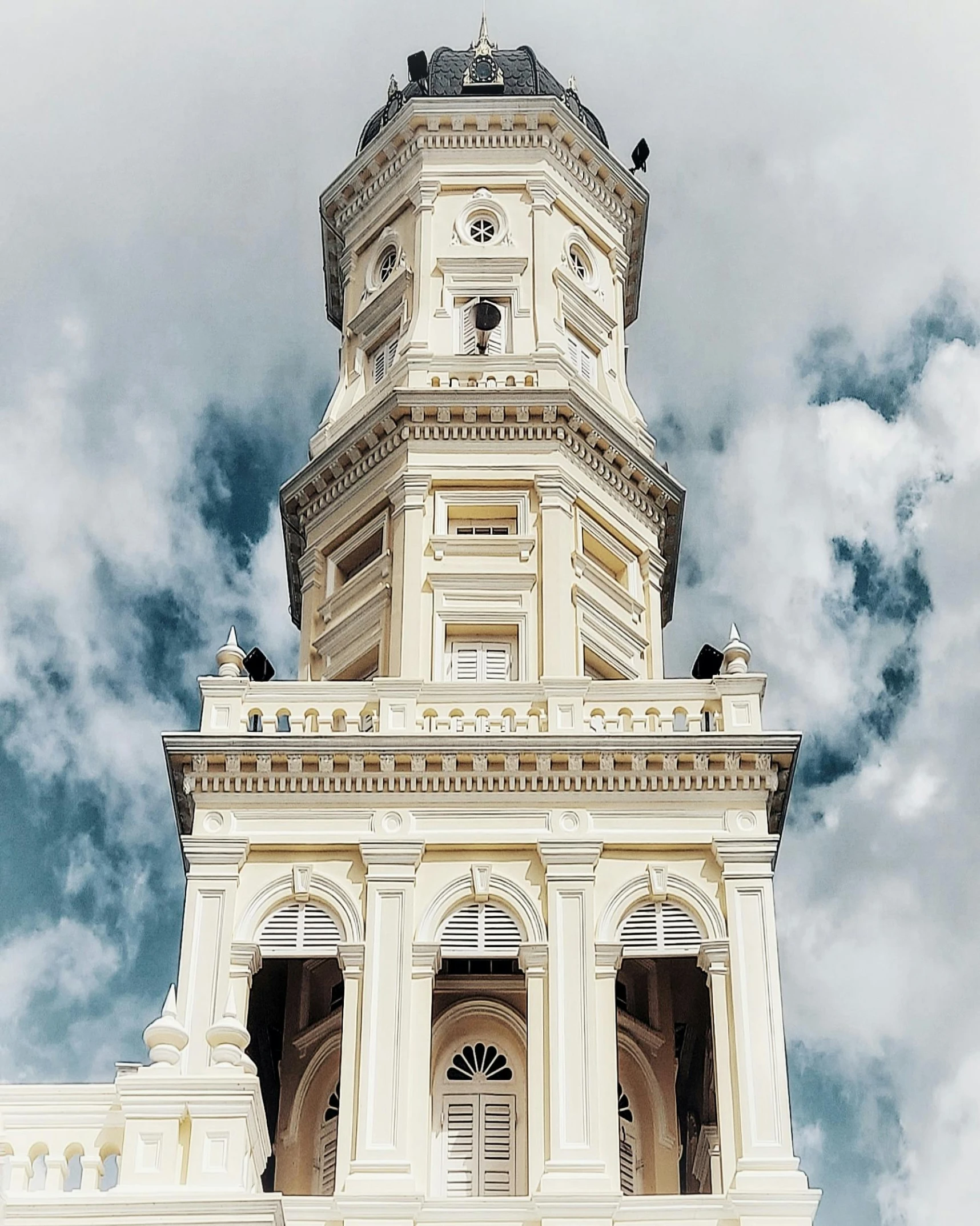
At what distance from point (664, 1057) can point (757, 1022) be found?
136 inches

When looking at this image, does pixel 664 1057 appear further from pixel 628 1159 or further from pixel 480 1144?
pixel 480 1144

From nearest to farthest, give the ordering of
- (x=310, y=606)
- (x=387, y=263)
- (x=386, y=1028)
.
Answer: (x=386, y=1028) → (x=310, y=606) → (x=387, y=263)

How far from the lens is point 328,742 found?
29391mm

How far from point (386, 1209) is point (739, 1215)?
13.9 feet

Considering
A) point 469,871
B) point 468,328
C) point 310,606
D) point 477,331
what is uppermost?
point 468,328

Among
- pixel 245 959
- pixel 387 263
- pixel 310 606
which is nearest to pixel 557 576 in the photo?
pixel 310 606

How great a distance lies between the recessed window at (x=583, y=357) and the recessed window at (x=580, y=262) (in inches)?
55.6

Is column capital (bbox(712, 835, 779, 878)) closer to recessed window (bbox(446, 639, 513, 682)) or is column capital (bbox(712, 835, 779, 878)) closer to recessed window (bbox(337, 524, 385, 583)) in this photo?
recessed window (bbox(446, 639, 513, 682))

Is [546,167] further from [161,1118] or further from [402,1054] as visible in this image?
[161,1118]

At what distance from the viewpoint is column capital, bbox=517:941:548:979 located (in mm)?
27922

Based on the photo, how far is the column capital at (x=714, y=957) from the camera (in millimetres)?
27953

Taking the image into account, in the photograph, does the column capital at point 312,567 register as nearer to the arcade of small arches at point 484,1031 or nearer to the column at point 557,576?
the column at point 557,576

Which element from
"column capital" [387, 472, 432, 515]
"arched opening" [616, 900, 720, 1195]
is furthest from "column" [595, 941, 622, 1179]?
"column capital" [387, 472, 432, 515]

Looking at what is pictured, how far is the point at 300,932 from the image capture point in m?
28.5
